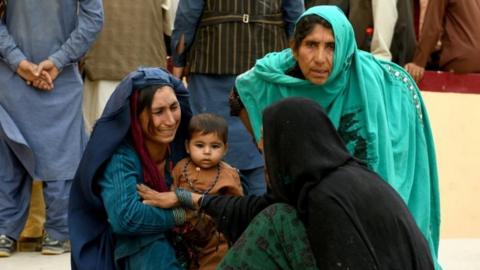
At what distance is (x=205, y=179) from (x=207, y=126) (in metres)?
0.22

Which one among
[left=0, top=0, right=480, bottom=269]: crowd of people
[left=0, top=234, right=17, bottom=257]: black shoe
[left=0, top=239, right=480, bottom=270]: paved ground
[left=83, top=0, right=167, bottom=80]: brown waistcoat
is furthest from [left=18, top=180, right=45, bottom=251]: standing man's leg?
[left=83, top=0, right=167, bottom=80]: brown waistcoat

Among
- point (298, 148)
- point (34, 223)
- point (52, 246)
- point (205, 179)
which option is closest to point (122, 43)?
point (34, 223)

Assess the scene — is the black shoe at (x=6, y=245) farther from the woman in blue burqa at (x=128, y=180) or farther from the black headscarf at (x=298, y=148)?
the black headscarf at (x=298, y=148)

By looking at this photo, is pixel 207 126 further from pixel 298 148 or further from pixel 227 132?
pixel 298 148

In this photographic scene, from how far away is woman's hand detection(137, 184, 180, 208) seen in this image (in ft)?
14.4

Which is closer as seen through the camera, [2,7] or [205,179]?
[205,179]

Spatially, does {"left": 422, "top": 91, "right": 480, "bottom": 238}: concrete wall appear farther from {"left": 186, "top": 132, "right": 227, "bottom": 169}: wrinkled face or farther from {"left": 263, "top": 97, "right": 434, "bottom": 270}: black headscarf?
{"left": 263, "top": 97, "right": 434, "bottom": 270}: black headscarf

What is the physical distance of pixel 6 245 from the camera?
598 cm

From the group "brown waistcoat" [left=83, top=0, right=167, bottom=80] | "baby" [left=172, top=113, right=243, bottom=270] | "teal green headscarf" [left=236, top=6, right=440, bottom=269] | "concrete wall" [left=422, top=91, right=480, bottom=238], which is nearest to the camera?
"teal green headscarf" [left=236, top=6, right=440, bottom=269]

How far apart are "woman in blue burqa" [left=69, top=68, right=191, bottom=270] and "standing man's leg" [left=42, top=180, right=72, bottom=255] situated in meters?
1.43

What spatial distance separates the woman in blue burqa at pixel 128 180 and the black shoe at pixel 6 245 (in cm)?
146

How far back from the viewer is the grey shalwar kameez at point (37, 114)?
6.00m

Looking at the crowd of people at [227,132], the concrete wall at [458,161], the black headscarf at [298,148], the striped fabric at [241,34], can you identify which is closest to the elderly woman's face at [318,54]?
the crowd of people at [227,132]

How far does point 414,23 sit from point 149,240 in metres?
4.28
